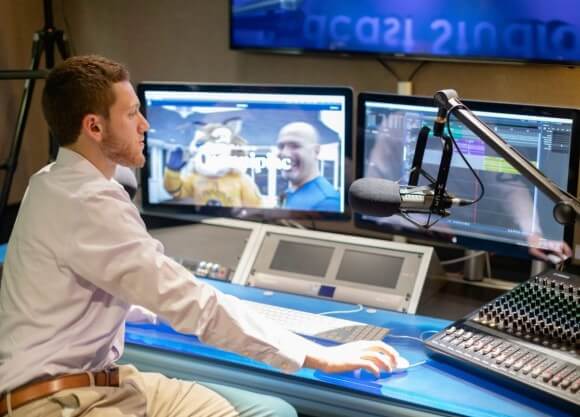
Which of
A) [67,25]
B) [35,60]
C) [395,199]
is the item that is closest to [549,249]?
[395,199]

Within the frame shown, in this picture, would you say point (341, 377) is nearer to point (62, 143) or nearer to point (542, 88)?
point (62, 143)

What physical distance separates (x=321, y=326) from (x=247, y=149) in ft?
1.98

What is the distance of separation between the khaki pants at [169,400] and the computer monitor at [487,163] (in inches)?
25.8

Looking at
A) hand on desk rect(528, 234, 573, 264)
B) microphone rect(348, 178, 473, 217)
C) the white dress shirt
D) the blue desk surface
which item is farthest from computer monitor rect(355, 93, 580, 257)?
→ the white dress shirt

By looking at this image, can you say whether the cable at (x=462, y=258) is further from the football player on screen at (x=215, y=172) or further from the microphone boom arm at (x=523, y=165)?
the microphone boom arm at (x=523, y=165)

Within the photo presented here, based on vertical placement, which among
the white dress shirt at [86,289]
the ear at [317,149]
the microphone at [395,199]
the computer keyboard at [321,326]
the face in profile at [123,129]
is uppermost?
the face in profile at [123,129]

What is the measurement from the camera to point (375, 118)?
2.32 meters

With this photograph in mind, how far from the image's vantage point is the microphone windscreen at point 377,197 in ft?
5.93

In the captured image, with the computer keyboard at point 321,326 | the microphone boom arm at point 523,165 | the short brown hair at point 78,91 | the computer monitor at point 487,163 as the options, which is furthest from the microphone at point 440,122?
the short brown hair at point 78,91

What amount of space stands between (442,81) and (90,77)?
1161 millimetres

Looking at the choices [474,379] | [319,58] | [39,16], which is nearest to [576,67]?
[319,58]

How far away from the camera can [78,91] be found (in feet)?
5.74

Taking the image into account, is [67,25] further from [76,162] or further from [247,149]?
[76,162]

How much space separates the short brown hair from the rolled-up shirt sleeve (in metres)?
0.16
